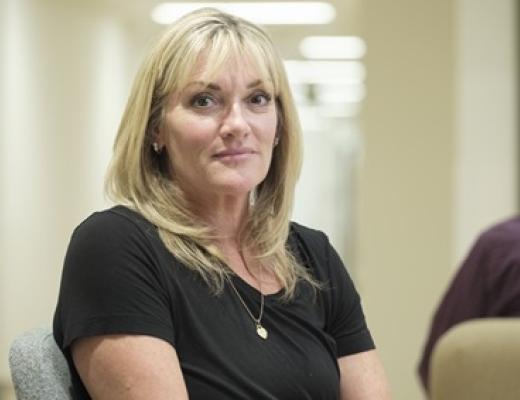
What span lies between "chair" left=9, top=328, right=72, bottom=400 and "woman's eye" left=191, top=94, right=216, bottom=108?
449mm

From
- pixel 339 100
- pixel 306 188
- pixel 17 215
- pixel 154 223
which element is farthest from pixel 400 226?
pixel 306 188

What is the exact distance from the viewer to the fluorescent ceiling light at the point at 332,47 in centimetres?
779

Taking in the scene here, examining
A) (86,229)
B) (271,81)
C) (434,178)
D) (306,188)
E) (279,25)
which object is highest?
(279,25)

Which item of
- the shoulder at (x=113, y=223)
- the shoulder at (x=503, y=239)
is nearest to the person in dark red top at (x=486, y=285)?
the shoulder at (x=503, y=239)

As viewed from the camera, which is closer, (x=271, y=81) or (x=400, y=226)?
(x=271, y=81)

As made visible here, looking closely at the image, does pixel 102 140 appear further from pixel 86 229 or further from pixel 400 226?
pixel 86 229

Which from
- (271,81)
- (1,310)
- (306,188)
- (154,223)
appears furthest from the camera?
(306,188)

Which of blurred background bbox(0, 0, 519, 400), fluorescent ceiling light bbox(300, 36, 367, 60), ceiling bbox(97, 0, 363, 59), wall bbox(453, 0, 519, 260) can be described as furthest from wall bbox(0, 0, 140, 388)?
wall bbox(453, 0, 519, 260)

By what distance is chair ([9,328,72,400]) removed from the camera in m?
1.26

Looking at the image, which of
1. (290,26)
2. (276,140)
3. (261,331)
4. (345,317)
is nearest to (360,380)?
(345,317)

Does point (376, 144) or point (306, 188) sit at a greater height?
point (376, 144)

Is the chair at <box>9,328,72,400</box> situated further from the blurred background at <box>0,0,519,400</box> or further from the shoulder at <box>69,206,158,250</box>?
the blurred background at <box>0,0,519,400</box>

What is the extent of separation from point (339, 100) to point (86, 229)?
1057cm

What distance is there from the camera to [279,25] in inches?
283
